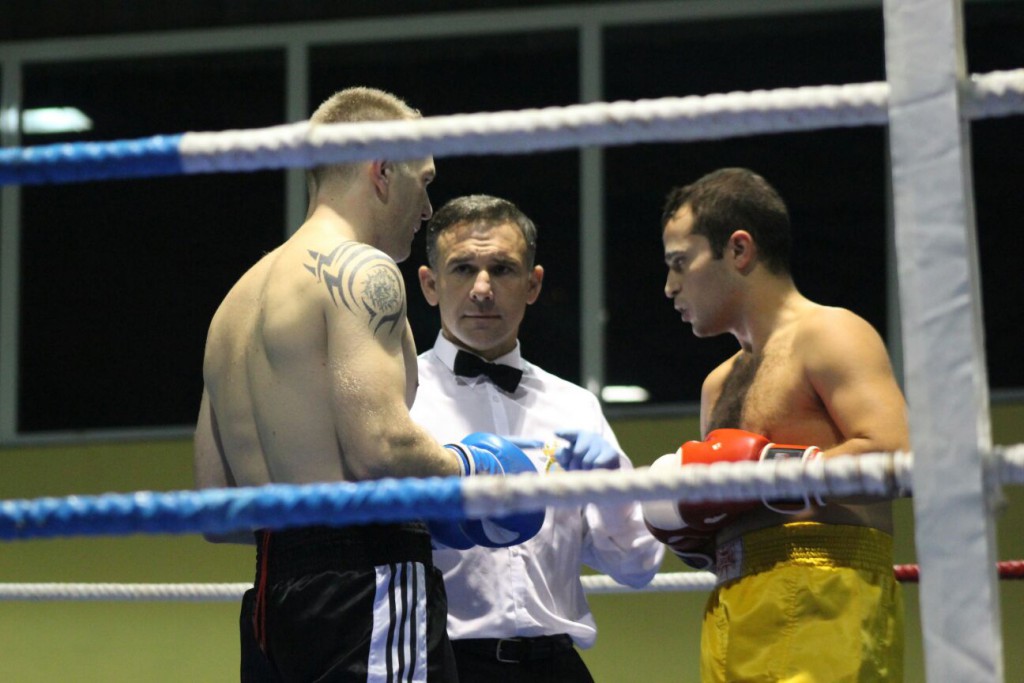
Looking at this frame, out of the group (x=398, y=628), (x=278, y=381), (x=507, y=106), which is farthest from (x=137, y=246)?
(x=398, y=628)

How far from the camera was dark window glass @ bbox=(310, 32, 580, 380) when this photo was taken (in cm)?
461

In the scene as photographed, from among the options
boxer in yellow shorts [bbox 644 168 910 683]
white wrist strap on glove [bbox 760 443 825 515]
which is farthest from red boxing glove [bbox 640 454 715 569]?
white wrist strap on glove [bbox 760 443 825 515]

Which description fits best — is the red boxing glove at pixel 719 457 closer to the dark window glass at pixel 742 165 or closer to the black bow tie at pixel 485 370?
the black bow tie at pixel 485 370

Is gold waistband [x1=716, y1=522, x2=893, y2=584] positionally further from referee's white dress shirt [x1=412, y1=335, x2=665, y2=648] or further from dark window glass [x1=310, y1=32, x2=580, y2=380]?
dark window glass [x1=310, y1=32, x2=580, y2=380]

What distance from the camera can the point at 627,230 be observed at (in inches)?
181

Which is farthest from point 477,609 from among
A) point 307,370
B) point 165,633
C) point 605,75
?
point 605,75

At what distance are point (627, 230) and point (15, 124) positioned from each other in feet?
Answer: 7.23

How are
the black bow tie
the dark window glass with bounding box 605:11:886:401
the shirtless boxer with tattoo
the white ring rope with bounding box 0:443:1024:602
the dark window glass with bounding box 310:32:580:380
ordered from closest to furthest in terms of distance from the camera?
the white ring rope with bounding box 0:443:1024:602, the shirtless boxer with tattoo, the black bow tie, the dark window glass with bounding box 605:11:886:401, the dark window glass with bounding box 310:32:580:380

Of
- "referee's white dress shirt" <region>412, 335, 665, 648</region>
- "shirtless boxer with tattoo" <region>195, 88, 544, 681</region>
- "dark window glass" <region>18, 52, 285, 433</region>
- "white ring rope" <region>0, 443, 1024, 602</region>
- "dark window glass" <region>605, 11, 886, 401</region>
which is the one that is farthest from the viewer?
"dark window glass" <region>18, 52, 285, 433</region>

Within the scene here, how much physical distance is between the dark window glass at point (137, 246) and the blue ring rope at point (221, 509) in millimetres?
3775

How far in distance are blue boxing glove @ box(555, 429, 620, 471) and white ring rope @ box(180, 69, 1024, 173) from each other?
3.04ft

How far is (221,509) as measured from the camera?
98cm

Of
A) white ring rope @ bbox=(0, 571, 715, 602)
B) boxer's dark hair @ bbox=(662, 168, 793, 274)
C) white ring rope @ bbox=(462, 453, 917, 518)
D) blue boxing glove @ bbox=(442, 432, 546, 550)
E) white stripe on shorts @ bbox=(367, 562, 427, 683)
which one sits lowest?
white ring rope @ bbox=(0, 571, 715, 602)

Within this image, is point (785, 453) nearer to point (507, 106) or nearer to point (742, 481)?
point (742, 481)
